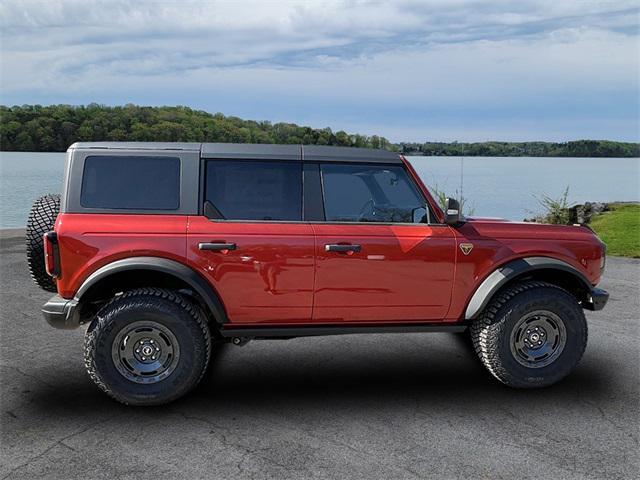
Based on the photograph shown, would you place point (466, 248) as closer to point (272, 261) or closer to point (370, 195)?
point (370, 195)

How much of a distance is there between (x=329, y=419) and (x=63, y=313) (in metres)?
2.12

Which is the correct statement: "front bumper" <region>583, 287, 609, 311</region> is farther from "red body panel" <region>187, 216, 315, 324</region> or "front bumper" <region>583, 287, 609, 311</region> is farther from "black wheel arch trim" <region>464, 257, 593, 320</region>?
"red body panel" <region>187, 216, 315, 324</region>

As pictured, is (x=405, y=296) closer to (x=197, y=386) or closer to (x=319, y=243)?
(x=319, y=243)

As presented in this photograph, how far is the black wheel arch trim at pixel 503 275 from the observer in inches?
183

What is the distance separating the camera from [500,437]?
149 inches

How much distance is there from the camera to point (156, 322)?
14.1ft

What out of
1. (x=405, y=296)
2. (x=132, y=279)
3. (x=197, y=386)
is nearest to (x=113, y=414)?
(x=197, y=386)

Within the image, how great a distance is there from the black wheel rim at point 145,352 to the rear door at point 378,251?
3.83 ft

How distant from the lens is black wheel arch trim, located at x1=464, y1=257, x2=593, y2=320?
465 cm

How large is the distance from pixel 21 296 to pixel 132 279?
14.0 ft

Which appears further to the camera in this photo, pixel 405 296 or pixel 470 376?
pixel 470 376

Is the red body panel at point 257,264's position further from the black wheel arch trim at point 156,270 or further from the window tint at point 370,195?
the window tint at point 370,195

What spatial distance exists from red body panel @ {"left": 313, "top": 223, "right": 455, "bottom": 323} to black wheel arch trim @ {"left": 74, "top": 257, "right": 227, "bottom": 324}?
2.87ft

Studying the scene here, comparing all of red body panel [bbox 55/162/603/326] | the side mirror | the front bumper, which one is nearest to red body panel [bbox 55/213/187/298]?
red body panel [bbox 55/162/603/326]
